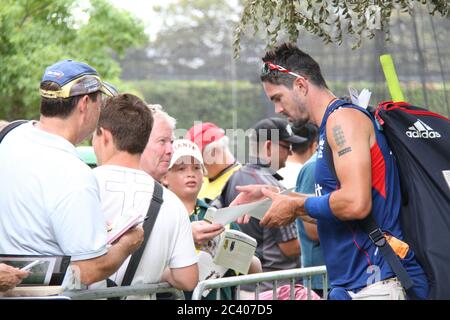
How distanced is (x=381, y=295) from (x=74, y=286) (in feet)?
4.87

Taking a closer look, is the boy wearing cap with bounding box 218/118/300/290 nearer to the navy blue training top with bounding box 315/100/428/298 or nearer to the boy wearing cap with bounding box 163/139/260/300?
the boy wearing cap with bounding box 163/139/260/300

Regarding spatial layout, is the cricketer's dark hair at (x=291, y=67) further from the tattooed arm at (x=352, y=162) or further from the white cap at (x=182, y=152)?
the white cap at (x=182, y=152)

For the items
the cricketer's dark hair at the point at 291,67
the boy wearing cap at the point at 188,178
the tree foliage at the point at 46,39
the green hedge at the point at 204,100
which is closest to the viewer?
the cricketer's dark hair at the point at 291,67

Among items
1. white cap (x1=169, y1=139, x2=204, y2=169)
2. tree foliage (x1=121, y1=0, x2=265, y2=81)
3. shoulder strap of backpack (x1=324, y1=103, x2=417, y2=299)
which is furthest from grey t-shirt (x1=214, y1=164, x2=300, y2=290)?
tree foliage (x1=121, y1=0, x2=265, y2=81)

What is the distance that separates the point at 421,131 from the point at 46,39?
10.2 m

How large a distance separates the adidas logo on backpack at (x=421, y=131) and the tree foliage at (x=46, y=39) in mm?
9710

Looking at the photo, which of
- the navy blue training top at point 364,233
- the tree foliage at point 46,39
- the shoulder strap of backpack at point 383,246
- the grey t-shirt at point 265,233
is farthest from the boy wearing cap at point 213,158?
the tree foliage at point 46,39

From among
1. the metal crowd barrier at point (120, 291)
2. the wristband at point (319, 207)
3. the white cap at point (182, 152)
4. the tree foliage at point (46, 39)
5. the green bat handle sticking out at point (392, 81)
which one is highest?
the tree foliage at point (46, 39)

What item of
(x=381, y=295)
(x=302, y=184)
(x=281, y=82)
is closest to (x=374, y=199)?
(x=381, y=295)

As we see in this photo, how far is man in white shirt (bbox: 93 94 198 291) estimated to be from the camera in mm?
4703

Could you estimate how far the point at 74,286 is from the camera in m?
4.09

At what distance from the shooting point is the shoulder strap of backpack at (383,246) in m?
4.33

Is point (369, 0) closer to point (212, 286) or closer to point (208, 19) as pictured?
point (212, 286)

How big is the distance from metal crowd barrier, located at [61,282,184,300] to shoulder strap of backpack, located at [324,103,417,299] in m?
1.11
